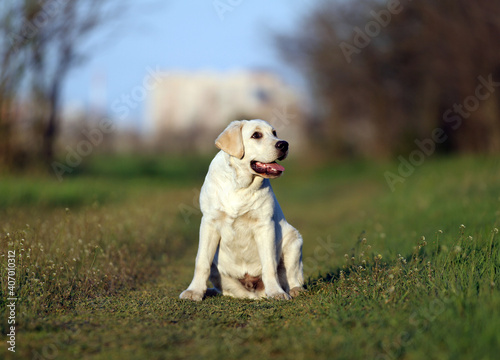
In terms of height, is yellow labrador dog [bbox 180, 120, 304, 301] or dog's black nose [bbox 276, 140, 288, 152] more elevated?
dog's black nose [bbox 276, 140, 288, 152]

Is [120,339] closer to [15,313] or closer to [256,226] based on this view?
[15,313]

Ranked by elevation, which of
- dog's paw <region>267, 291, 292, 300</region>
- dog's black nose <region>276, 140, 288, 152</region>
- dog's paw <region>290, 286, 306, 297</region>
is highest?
dog's black nose <region>276, 140, 288, 152</region>

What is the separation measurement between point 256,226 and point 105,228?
2.45m

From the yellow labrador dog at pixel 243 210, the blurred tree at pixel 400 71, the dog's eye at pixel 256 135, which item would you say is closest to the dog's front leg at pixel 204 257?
the yellow labrador dog at pixel 243 210

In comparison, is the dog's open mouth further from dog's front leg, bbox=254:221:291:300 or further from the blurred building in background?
the blurred building in background

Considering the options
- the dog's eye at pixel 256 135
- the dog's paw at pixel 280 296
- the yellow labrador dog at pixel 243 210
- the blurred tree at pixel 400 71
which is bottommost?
the dog's paw at pixel 280 296

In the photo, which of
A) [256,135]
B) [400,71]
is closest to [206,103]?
[400,71]

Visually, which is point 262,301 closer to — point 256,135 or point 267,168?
point 267,168

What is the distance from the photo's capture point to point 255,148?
461cm

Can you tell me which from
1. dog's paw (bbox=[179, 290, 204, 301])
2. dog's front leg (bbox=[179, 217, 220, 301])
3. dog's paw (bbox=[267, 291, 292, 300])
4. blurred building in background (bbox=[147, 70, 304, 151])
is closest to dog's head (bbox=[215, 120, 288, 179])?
dog's front leg (bbox=[179, 217, 220, 301])

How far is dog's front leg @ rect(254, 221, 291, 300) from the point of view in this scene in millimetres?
4625

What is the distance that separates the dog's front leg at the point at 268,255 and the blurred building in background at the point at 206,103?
2186 centimetres

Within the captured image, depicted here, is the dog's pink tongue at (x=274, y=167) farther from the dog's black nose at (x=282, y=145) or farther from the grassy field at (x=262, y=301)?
the grassy field at (x=262, y=301)

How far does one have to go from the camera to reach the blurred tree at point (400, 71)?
51.4 feet
